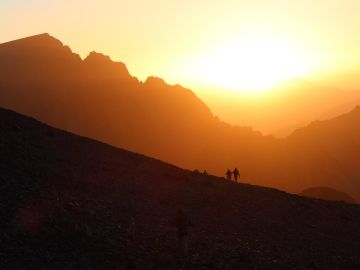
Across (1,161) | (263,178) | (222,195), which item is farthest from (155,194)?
(263,178)

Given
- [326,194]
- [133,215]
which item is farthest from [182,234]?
[326,194]

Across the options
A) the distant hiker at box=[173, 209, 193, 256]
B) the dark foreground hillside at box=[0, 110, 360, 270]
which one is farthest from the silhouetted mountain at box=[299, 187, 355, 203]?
the distant hiker at box=[173, 209, 193, 256]

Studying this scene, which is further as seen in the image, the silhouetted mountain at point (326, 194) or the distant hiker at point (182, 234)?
the silhouetted mountain at point (326, 194)

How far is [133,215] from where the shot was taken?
30141 millimetres

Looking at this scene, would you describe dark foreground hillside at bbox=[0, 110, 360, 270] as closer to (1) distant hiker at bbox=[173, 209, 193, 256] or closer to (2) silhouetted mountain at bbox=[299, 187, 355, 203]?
(1) distant hiker at bbox=[173, 209, 193, 256]

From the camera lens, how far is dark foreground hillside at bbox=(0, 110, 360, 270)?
76.1ft

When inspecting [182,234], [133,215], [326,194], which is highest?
[326,194]

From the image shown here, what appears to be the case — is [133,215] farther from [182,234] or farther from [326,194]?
[326,194]

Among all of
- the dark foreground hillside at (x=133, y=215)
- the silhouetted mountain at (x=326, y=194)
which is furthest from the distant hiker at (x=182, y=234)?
the silhouetted mountain at (x=326, y=194)

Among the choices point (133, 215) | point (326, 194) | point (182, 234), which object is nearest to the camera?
point (182, 234)

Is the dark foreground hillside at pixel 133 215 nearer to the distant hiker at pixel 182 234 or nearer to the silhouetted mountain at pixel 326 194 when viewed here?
the distant hiker at pixel 182 234

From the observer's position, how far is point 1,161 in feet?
108

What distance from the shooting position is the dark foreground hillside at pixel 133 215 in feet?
76.1

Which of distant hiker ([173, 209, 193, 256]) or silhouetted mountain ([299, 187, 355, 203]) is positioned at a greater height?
silhouetted mountain ([299, 187, 355, 203])
